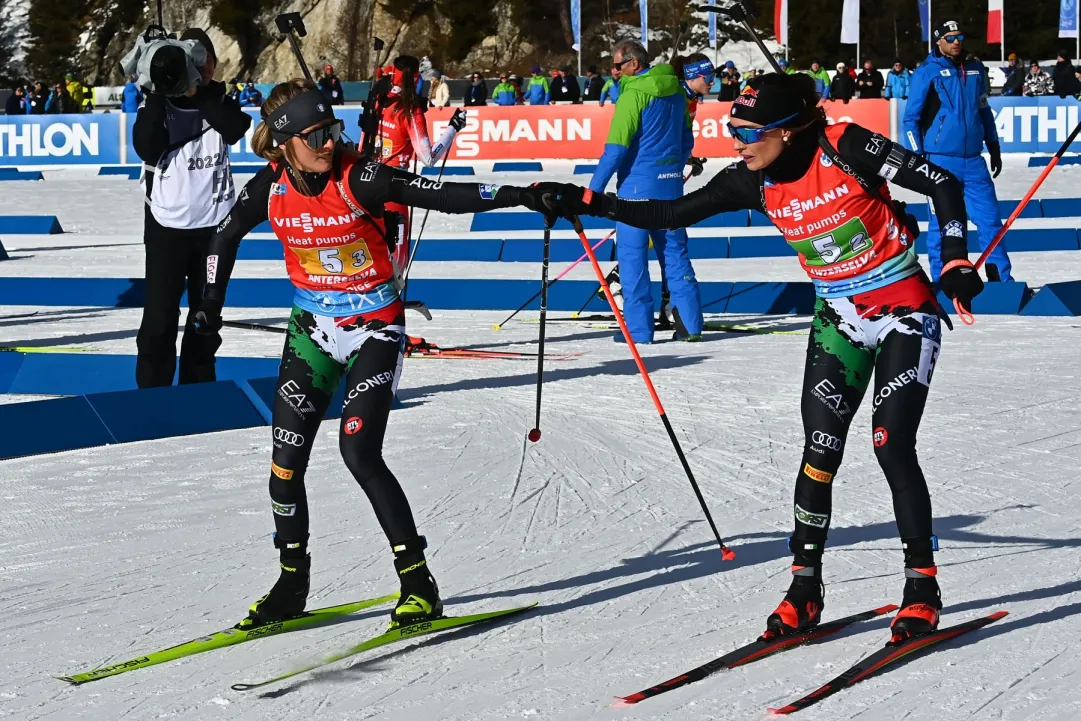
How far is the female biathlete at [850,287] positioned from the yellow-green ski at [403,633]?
81 cm

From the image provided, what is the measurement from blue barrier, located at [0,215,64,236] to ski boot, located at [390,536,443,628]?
586 inches

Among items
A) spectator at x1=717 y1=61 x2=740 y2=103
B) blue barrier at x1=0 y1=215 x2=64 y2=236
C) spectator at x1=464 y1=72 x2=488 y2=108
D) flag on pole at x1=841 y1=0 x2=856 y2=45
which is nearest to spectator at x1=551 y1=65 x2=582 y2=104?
spectator at x1=464 y1=72 x2=488 y2=108

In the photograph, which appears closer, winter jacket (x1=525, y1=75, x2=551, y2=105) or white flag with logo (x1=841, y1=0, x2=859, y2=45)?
white flag with logo (x1=841, y1=0, x2=859, y2=45)

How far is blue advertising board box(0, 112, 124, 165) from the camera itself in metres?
28.5

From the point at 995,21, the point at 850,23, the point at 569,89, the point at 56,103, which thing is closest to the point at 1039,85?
the point at 850,23

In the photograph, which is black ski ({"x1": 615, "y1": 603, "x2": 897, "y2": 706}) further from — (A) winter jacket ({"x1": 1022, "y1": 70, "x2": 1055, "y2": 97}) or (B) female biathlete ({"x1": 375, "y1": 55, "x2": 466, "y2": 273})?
(A) winter jacket ({"x1": 1022, "y1": 70, "x2": 1055, "y2": 97})

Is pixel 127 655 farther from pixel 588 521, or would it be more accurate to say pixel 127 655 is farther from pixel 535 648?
pixel 588 521

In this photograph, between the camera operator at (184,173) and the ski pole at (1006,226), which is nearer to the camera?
the ski pole at (1006,226)

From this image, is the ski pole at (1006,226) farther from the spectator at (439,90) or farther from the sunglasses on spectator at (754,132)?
the spectator at (439,90)

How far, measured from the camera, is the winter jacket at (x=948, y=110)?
11.0m

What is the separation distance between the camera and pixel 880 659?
13.4 feet

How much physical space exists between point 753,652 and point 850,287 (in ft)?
3.34

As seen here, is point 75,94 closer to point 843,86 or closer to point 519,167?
point 519,167

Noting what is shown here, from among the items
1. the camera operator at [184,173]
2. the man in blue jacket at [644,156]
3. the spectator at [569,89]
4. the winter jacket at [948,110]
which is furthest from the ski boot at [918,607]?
the spectator at [569,89]
